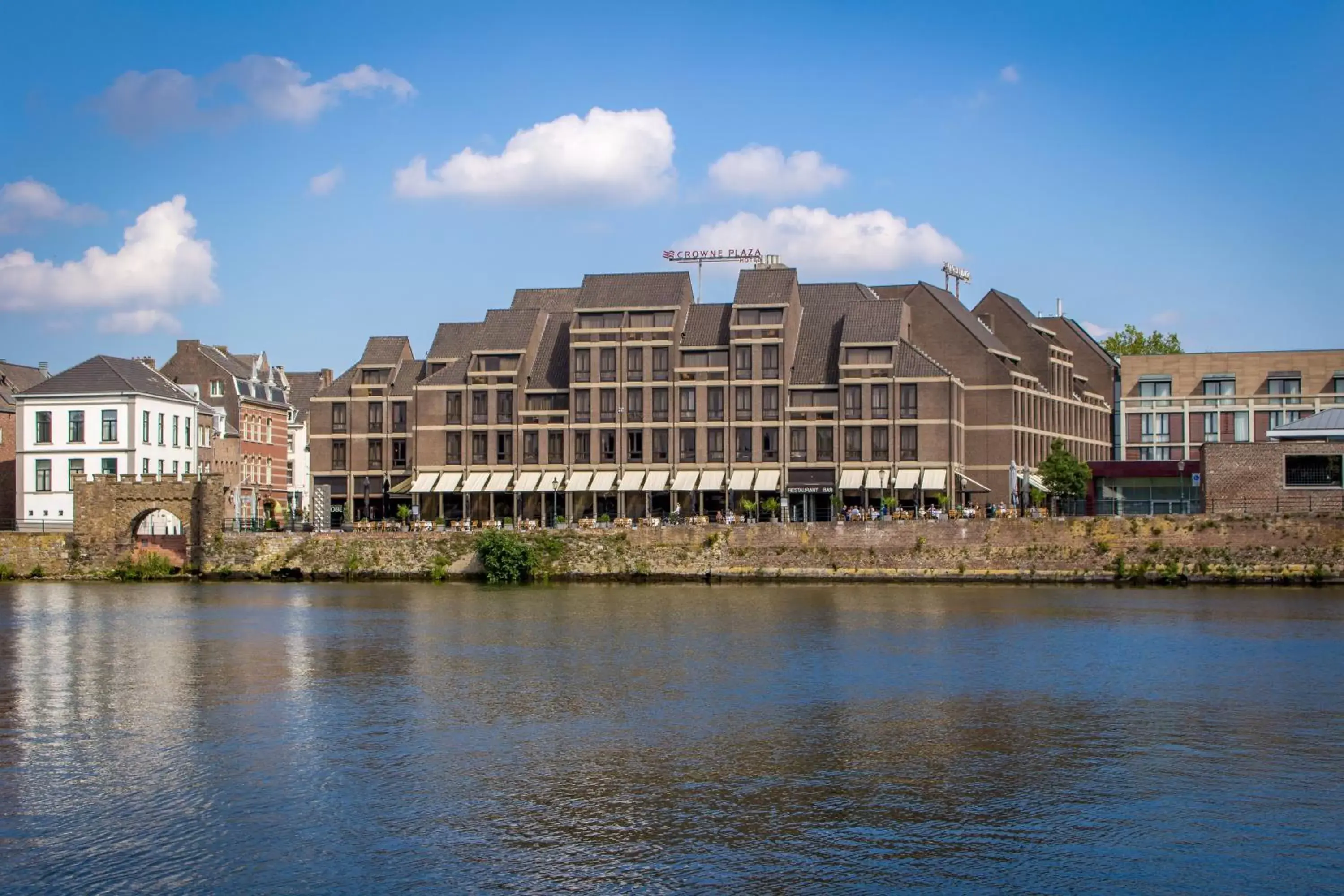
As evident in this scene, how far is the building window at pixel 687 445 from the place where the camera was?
111750 mm

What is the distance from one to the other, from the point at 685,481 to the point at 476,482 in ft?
50.7

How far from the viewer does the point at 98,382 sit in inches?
4168

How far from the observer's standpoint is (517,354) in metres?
115

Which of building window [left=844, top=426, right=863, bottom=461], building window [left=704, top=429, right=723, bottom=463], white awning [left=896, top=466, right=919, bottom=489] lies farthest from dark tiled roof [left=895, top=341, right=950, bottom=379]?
building window [left=704, top=429, right=723, bottom=463]

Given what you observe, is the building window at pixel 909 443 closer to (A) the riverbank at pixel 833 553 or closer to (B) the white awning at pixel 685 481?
(B) the white awning at pixel 685 481

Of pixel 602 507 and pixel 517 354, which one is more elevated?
pixel 517 354

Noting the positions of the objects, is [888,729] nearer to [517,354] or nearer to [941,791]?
[941,791]

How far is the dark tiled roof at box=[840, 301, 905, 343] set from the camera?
4279 inches

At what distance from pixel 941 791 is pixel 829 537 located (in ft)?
194

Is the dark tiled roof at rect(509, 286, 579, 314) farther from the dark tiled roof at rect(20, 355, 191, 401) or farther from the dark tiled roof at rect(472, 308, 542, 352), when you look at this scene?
the dark tiled roof at rect(20, 355, 191, 401)

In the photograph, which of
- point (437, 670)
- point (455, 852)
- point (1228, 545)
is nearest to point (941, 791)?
point (455, 852)

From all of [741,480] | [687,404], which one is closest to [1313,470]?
[741,480]

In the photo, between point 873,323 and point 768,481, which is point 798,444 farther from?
point 873,323

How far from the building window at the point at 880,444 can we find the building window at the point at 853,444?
2.57 ft
